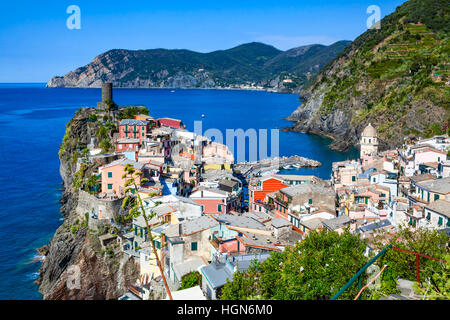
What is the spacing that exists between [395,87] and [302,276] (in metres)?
64.9

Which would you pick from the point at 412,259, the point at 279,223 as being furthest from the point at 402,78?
the point at 412,259

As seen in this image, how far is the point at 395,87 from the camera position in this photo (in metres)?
68.8

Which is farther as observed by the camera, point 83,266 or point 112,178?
point 112,178

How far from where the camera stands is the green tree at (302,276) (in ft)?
37.5

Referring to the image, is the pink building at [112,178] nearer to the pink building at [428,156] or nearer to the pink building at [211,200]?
the pink building at [211,200]

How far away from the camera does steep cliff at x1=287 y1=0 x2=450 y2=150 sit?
186ft

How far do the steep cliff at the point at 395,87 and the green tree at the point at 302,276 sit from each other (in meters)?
44.7

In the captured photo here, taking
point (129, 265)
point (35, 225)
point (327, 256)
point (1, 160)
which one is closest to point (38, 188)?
point (35, 225)

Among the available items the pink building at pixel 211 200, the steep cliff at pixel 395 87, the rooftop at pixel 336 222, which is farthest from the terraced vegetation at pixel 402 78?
the pink building at pixel 211 200

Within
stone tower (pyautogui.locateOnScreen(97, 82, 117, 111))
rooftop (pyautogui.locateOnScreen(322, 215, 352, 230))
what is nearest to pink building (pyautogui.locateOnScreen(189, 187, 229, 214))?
rooftop (pyautogui.locateOnScreen(322, 215, 352, 230))

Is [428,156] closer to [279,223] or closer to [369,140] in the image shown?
[279,223]

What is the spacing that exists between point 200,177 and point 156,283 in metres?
18.5

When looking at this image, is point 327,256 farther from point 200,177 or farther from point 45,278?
point 200,177

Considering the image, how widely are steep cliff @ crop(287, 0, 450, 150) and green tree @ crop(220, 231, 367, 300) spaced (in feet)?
147
